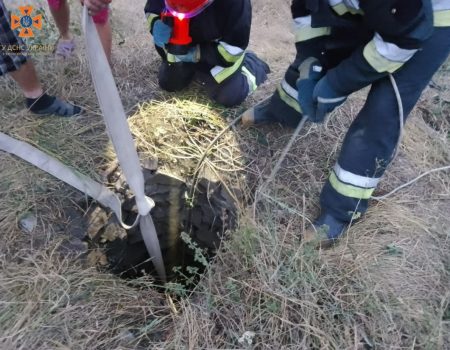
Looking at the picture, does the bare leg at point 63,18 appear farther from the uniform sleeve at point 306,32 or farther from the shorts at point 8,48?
the uniform sleeve at point 306,32

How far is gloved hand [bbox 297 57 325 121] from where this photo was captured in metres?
1.65

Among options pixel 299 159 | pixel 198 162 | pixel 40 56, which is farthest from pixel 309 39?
pixel 40 56

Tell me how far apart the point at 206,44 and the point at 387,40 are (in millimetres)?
965

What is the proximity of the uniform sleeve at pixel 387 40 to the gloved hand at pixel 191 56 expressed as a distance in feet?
2.72

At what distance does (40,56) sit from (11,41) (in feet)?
1.74

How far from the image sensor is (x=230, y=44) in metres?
1.99

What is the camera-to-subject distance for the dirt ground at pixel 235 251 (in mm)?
1370

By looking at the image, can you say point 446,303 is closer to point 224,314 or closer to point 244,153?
point 224,314

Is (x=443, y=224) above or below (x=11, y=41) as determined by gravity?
below

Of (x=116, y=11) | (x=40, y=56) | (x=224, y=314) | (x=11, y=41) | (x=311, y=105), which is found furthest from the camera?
(x=116, y=11)

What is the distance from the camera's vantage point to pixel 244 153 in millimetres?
1940

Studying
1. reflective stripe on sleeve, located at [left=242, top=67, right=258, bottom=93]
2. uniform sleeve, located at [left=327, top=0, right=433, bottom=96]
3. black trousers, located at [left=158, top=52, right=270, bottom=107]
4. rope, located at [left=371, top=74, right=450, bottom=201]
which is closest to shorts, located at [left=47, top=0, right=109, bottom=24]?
black trousers, located at [left=158, top=52, right=270, bottom=107]

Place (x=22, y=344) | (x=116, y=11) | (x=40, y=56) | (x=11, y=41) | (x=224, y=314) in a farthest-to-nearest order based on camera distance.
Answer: (x=116, y=11) → (x=40, y=56) → (x=11, y=41) → (x=224, y=314) → (x=22, y=344)

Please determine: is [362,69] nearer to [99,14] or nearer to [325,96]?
[325,96]
